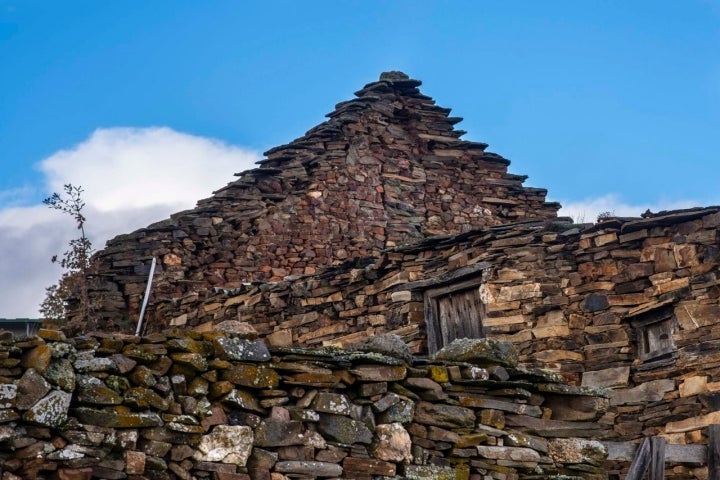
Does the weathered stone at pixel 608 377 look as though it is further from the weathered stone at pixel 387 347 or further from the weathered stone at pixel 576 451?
the weathered stone at pixel 387 347

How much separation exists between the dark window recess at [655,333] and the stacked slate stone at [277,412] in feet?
11.5

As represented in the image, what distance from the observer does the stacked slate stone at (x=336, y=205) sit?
16078 millimetres

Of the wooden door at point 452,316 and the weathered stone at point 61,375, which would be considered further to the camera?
the wooden door at point 452,316

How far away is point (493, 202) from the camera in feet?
59.7

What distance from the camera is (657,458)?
9.00m

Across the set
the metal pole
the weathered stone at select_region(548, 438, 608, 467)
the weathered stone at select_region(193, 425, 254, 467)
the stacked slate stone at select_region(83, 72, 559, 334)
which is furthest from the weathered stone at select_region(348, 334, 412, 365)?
the metal pole

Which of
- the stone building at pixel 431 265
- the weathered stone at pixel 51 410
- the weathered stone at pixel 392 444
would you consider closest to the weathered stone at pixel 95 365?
the weathered stone at pixel 51 410

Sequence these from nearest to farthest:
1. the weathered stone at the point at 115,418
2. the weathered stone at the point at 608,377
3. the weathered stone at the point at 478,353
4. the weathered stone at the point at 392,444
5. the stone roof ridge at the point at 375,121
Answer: the weathered stone at the point at 115,418
the weathered stone at the point at 392,444
the weathered stone at the point at 478,353
the weathered stone at the point at 608,377
the stone roof ridge at the point at 375,121

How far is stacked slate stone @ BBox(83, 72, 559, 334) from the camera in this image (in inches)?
633

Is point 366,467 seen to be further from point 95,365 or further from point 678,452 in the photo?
point 678,452

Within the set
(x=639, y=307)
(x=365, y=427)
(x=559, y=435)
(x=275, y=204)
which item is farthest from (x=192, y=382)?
(x=275, y=204)

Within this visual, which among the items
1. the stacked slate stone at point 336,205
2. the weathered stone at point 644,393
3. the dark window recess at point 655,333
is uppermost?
the stacked slate stone at point 336,205

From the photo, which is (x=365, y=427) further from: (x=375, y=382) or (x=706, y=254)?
(x=706, y=254)

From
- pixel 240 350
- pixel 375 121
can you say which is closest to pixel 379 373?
pixel 240 350
